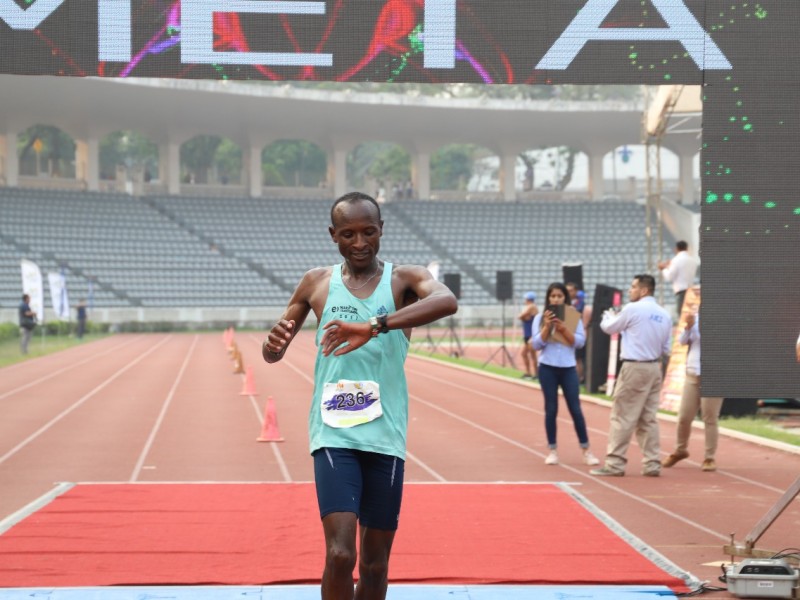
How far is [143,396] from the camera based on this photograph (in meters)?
21.7

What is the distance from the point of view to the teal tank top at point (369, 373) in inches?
196

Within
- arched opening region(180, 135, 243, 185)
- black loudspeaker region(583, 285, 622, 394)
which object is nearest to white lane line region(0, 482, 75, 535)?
black loudspeaker region(583, 285, 622, 394)

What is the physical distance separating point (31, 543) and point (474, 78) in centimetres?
420

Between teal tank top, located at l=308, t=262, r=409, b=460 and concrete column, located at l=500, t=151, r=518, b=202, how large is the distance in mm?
62504

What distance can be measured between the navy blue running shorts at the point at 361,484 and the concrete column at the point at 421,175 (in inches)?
2420

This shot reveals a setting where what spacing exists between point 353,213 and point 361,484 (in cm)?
110

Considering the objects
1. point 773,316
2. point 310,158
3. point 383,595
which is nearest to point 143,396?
point 773,316

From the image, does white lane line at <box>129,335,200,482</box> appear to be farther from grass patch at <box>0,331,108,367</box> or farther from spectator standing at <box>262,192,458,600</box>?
spectator standing at <box>262,192,458,600</box>

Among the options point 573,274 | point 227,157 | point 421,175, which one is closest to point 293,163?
point 227,157

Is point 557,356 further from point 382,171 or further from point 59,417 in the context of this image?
point 382,171

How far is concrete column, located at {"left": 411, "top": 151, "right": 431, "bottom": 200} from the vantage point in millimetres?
66375

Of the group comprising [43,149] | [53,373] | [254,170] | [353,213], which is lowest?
[53,373]

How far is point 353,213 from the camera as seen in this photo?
5055 mm

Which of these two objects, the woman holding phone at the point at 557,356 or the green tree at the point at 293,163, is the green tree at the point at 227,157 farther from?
the woman holding phone at the point at 557,356
